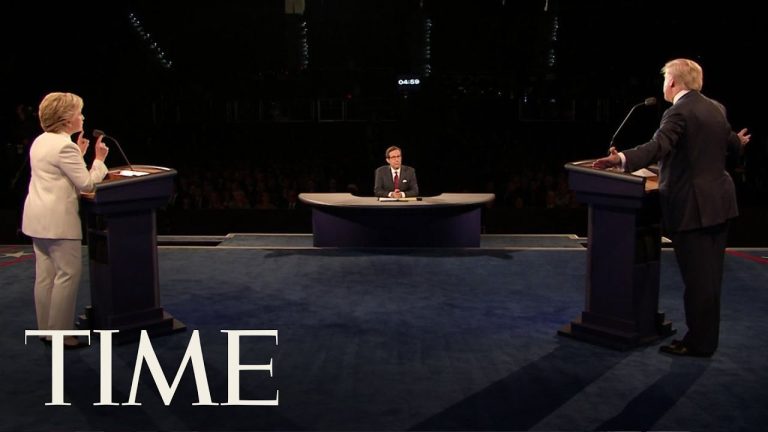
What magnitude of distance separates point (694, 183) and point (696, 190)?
0.03 metres

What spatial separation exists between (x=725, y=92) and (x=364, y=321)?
27.9 feet

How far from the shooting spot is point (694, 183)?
3.03 metres

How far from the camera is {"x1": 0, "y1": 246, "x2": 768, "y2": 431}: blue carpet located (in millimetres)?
2555

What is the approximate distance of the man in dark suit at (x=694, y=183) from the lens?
9.88ft

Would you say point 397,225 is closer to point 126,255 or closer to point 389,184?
point 389,184

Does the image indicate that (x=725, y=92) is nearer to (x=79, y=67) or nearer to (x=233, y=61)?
(x=233, y=61)

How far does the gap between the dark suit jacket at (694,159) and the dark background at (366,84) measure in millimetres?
4772

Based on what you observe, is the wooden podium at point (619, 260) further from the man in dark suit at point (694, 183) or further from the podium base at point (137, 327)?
the podium base at point (137, 327)

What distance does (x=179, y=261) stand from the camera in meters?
5.51

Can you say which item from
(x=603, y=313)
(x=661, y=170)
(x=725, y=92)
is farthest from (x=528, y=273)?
(x=725, y=92)

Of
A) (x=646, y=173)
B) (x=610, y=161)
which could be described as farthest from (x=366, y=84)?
(x=610, y=161)

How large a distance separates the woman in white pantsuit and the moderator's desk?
2620 millimetres

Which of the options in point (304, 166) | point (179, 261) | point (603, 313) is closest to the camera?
point (603, 313)

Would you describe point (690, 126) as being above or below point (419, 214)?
above
